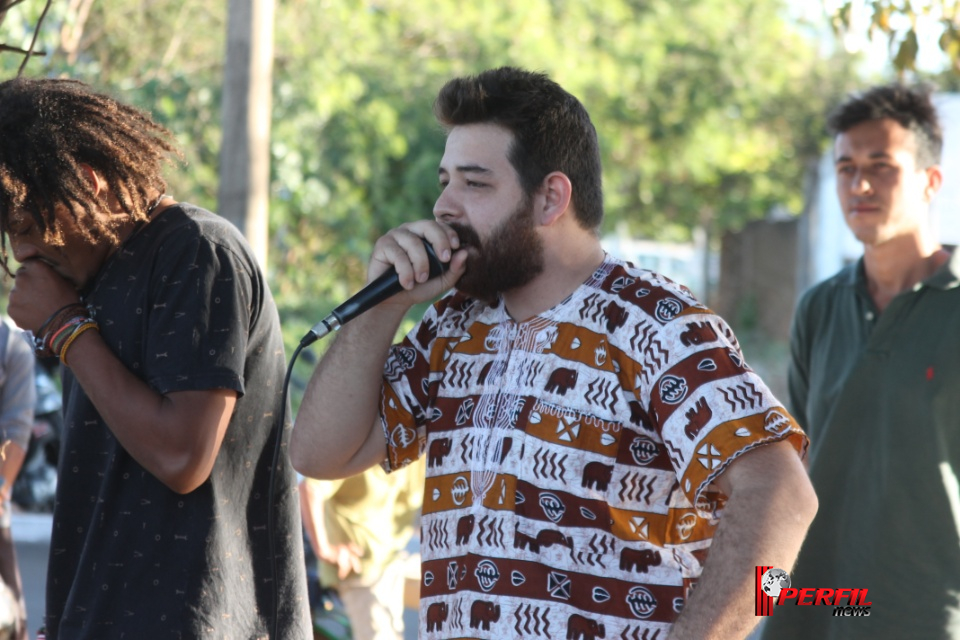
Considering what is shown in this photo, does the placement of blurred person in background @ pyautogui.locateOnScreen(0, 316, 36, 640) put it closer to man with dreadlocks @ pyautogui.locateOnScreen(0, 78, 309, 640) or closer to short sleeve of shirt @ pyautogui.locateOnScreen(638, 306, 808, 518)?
man with dreadlocks @ pyautogui.locateOnScreen(0, 78, 309, 640)

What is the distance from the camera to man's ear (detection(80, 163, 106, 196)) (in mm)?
2139

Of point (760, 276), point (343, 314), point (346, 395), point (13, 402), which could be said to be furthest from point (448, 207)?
point (760, 276)

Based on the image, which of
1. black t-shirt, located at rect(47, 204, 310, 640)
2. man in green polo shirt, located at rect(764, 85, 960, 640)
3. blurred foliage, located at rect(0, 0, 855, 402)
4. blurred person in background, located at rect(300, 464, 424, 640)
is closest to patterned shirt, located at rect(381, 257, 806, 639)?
black t-shirt, located at rect(47, 204, 310, 640)

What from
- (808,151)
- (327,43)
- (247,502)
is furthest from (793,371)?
(808,151)

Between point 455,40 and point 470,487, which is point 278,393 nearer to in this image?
point 470,487

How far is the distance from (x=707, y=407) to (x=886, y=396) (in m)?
1.48

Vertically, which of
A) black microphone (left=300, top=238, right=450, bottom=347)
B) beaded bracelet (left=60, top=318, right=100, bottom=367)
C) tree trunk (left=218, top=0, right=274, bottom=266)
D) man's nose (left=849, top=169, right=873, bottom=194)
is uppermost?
tree trunk (left=218, top=0, right=274, bottom=266)

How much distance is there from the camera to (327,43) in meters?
10.0

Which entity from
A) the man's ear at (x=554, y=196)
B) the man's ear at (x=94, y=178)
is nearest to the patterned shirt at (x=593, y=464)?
the man's ear at (x=554, y=196)

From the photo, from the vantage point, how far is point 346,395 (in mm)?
2230

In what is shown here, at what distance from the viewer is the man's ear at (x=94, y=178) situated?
2139mm

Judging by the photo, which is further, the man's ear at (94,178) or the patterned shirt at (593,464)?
the man's ear at (94,178)

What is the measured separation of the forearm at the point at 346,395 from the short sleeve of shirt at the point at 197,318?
0.21 m

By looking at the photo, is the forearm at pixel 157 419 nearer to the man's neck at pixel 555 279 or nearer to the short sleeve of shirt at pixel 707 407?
the man's neck at pixel 555 279
